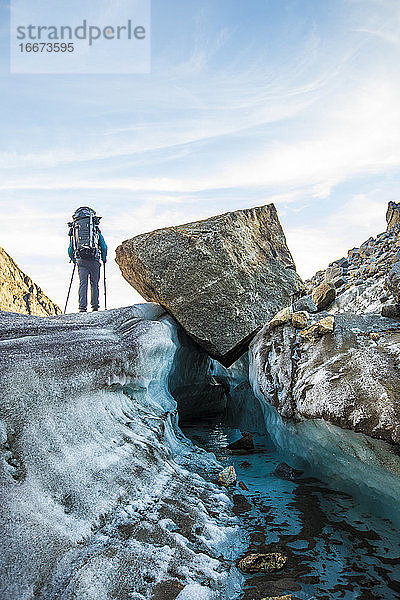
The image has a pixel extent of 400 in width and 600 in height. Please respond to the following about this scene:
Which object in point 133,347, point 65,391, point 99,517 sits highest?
point 133,347

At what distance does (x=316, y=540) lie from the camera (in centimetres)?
286

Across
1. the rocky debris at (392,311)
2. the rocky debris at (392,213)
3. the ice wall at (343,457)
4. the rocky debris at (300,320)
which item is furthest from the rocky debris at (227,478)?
the rocky debris at (392,213)

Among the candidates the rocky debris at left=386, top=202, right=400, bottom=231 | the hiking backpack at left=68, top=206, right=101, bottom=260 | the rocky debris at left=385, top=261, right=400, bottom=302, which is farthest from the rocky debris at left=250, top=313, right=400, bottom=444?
the rocky debris at left=386, top=202, right=400, bottom=231

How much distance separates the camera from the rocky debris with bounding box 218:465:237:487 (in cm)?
390

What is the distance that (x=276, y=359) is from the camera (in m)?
4.71

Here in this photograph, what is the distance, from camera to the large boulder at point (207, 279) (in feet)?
19.1

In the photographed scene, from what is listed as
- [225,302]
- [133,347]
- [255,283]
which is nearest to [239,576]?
[133,347]

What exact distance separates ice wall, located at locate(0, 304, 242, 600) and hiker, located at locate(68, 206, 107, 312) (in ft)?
15.4

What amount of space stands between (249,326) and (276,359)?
141cm

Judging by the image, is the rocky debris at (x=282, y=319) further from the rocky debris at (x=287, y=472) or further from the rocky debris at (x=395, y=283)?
the rocky debris at (x=287, y=472)

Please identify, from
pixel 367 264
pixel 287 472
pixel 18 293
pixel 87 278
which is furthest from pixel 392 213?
pixel 18 293

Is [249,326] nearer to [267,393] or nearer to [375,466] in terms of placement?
[267,393]

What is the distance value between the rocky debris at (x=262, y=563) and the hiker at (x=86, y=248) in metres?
6.97

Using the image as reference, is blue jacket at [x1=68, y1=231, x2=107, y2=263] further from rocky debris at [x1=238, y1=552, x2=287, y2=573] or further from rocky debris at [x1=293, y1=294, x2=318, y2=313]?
rocky debris at [x1=238, y1=552, x2=287, y2=573]
